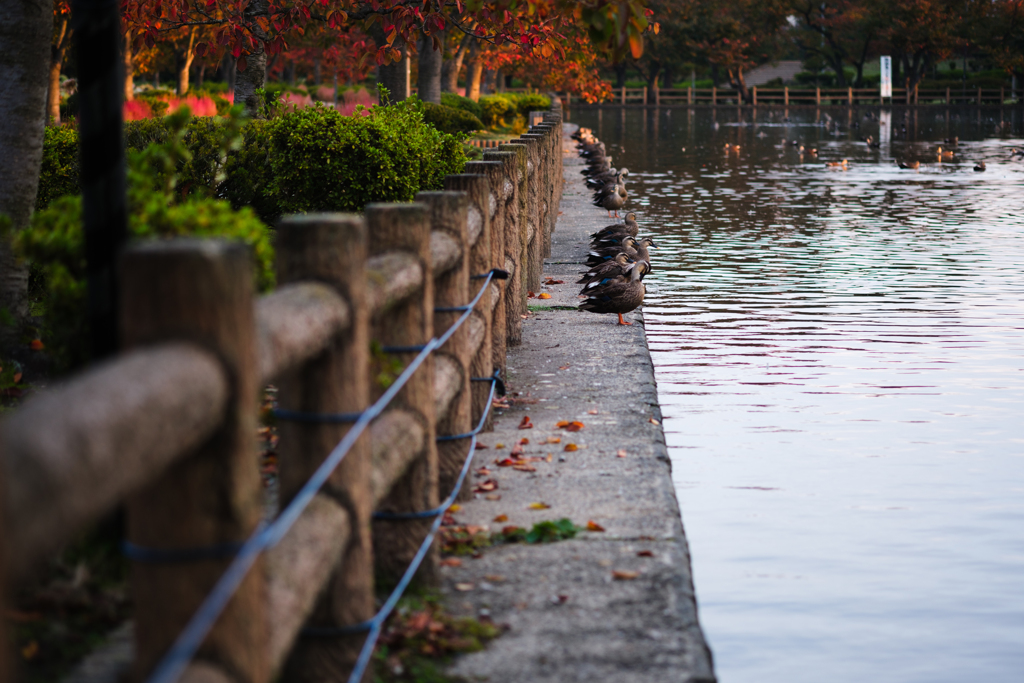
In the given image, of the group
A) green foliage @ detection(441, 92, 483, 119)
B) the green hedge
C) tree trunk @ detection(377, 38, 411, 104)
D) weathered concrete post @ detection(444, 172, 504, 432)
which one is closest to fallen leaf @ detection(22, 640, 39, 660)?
weathered concrete post @ detection(444, 172, 504, 432)

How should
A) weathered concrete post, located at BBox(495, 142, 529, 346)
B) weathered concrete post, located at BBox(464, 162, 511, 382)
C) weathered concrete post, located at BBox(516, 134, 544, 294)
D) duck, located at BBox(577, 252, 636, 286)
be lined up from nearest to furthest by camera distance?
weathered concrete post, located at BBox(464, 162, 511, 382), weathered concrete post, located at BBox(495, 142, 529, 346), duck, located at BBox(577, 252, 636, 286), weathered concrete post, located at BBox(516, 134, 544, 294)

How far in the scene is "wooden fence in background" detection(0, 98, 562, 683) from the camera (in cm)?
177

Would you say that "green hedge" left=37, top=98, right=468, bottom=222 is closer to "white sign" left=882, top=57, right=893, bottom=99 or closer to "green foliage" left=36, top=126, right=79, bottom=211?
"green foliage" left=36, top=126, right=79, bottom=211

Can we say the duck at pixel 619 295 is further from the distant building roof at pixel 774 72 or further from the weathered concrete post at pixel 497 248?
the distant building roof at pixel 774 72

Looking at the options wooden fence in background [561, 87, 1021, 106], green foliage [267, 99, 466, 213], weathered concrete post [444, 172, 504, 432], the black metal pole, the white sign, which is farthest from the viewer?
wooden fence in background [561, 87, 1021, 106]

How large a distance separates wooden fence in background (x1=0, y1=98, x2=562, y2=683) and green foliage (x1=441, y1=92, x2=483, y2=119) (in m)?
24.9

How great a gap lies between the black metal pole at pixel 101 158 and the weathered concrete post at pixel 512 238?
178 inches

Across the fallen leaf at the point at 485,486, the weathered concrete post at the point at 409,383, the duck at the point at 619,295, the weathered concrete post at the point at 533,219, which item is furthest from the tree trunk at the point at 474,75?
the weathered concrete post at the point at 409,383

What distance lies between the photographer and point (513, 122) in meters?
37.0

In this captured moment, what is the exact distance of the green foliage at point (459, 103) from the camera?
29.9 m

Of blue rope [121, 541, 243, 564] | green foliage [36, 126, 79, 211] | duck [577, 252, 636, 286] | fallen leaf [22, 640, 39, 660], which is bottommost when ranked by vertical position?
fallen leaf [22, 640, 39, 660]

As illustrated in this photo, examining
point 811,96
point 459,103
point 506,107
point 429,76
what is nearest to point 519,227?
point 429,76

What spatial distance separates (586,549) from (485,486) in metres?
1.02

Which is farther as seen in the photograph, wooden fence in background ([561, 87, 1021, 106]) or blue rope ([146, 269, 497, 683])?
wooden fence in background ([561, 87, 1021, 106])
